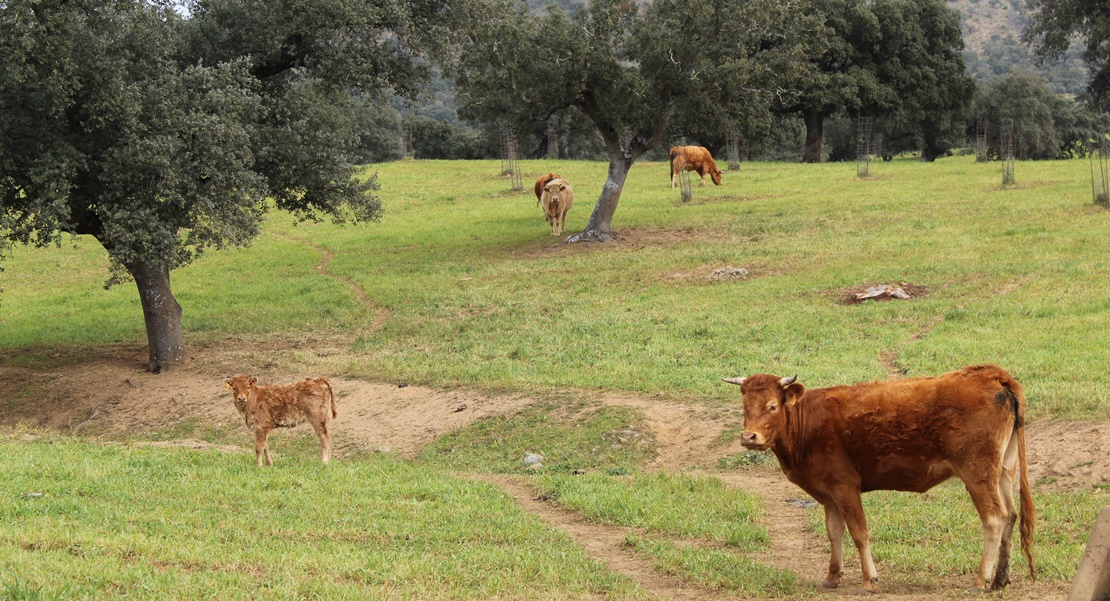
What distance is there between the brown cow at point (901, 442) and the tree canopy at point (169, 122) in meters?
12.9

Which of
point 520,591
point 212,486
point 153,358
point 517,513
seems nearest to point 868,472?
point 520,591

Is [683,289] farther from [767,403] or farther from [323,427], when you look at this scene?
[767,403]

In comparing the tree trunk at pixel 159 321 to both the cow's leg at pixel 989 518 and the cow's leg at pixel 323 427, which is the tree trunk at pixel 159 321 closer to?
the cow's leg at pixel 323 427

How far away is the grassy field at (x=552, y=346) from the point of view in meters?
9.24

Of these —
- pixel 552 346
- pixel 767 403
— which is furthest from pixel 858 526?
pixel 552 346

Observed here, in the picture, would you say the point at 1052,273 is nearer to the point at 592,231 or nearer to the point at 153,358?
the point at 592,231

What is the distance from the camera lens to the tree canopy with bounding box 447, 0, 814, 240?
28.9 meters

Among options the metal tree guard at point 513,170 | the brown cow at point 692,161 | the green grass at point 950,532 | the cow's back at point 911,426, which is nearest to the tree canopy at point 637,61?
the brown cow at point 692,161

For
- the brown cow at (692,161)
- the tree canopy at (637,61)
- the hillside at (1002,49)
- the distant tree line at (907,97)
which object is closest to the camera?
the tree canopy at (637,61)

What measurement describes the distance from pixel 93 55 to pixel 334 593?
14197mm

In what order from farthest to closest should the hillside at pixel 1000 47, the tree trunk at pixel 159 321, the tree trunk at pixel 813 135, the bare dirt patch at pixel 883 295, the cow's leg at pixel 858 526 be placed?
1. the hillside at pixel 1000 47
2. the tree trunk at pixel 813 135
3. the tree trunk at pixel 159 321
4. the bare dirt patch at pixel 883 295
5. the cow's leg at pixel 858 526

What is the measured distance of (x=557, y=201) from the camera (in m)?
33.3

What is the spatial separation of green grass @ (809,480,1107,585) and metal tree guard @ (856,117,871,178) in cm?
3088

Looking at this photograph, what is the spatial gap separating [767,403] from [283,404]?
7856 mm
